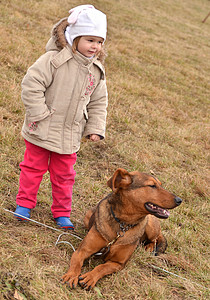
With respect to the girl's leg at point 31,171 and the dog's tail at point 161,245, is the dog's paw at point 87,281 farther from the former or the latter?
the dog's tail at point 161,245

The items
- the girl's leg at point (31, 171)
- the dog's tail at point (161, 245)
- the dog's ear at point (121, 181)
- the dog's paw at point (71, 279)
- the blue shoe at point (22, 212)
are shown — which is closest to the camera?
the dog's paw at point (71, 279)

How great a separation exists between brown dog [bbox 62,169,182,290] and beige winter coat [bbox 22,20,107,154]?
2.29ft

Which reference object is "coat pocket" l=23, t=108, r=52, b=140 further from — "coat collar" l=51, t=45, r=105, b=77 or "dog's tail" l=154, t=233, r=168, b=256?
"dog's tail" l=154, t=233, r=168, b=256

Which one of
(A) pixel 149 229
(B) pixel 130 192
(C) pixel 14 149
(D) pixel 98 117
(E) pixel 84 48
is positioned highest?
(E) pixel 84 48

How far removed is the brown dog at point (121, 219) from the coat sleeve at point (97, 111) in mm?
722

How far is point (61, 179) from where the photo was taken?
3785mm

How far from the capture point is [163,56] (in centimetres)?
1345

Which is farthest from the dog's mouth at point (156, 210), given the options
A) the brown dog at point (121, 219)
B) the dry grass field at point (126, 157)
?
the dry grass field at point (126, 157)

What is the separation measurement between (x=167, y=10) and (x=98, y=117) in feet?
76.3

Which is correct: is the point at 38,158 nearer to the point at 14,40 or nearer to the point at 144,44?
the point at 14,40

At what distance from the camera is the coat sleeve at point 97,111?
3.71 m

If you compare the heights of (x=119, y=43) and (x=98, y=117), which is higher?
(x=98, y=117)

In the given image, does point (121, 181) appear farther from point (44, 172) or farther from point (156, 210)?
point (44, 172)

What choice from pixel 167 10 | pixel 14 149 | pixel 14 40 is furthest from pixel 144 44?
pixel 167 10
